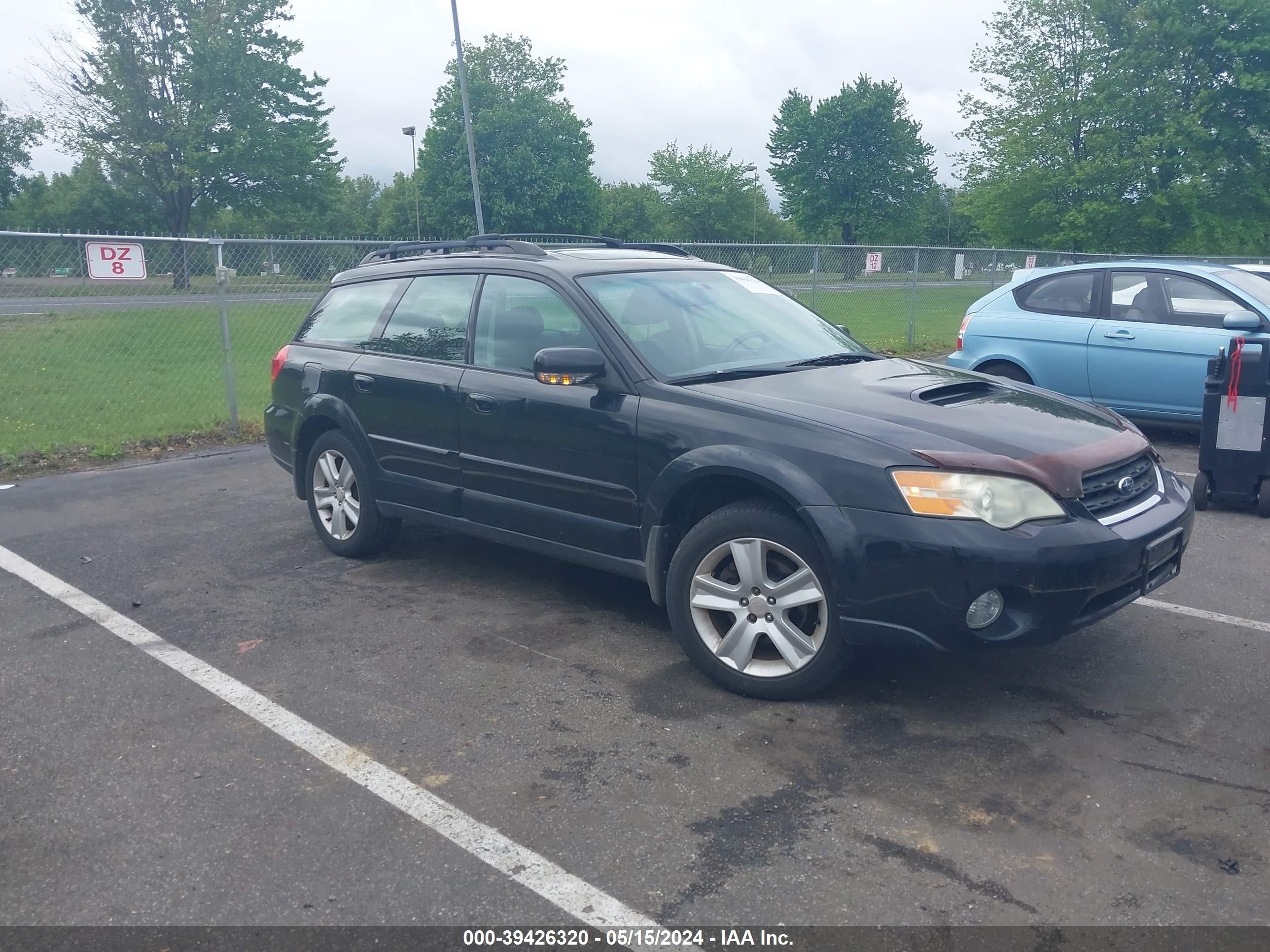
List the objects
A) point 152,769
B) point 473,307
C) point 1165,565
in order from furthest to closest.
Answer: point 473,307, point 1165,565, point 152,769

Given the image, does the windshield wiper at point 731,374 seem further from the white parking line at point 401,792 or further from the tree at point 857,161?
the tree at point 857,161

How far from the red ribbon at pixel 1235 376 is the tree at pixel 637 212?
6977 centimetres

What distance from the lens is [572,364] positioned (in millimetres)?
4398

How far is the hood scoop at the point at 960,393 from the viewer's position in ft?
14.3

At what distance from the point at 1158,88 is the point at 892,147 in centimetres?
4664

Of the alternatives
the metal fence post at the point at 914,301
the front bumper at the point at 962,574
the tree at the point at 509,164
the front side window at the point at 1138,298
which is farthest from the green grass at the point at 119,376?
the tree at the point at 509,164

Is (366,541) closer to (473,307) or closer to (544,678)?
(473,307)

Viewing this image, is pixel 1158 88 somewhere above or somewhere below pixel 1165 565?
above

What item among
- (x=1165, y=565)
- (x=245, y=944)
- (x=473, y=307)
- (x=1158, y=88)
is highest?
(x=1158, y=88)

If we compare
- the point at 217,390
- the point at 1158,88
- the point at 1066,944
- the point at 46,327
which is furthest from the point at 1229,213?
the point at 1066,944

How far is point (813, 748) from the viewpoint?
3.69 meters

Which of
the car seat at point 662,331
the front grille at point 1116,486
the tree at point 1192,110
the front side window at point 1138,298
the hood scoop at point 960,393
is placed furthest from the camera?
the tree at point 1192,110

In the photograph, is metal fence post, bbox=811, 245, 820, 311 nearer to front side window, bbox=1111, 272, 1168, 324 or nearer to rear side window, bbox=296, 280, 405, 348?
front side window, bbox=1111, 272, 1168, 324

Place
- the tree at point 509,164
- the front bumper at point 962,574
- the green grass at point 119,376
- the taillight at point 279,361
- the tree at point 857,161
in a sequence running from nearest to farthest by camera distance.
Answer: the front bumper at point 962,574
the taillight at point 279,361
the green grass at point 119,376
the tree at point 509,164
the tree at point 857,161
